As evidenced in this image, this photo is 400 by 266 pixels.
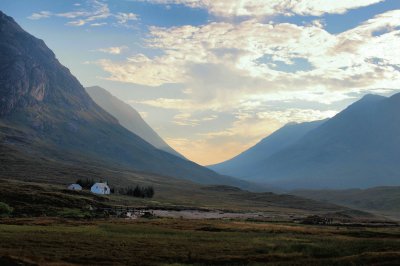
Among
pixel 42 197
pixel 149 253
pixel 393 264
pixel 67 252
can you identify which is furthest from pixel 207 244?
pixel 42 197

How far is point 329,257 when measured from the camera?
162ft

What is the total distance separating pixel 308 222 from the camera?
109938mm

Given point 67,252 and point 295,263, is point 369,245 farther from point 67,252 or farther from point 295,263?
point 67,252

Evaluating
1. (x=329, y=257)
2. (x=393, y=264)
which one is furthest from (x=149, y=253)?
(x=393, y=264)

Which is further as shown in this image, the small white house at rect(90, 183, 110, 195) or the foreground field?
the small white house at rect(90, 183, 110, 195)

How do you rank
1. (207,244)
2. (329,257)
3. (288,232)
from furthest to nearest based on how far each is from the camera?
(288,232) < (207,244) < (329,257)

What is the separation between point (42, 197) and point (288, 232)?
66.0 metres

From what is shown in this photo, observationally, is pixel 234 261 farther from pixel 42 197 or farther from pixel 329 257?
pixel 42 197

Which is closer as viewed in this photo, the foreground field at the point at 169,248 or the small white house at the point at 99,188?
the foreground field at the point at 169,248

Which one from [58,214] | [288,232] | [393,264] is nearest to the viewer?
[393,264]

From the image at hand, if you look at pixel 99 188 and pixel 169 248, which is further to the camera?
pixel 99 188

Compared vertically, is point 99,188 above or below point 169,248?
above

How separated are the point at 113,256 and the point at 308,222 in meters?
75.5

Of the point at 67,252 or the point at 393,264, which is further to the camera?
the point at 67,252
